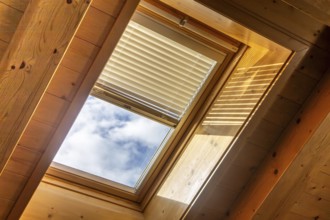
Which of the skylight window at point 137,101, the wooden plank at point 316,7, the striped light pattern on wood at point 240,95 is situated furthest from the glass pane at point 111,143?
the wooden plank at point 316,7

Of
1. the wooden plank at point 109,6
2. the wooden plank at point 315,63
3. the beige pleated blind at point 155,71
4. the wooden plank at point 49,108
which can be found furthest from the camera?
the beige pleated blind at point 155,71

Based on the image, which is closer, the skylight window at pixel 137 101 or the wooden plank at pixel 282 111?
the wooden plank at pixel 282 111

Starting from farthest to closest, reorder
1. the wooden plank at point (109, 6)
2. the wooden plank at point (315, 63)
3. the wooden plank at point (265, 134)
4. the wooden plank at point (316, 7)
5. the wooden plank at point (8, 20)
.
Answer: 1. the wooden plank at point (265, 134)
2. the wooden plank at point (315, 63)
3. the wooden plank at point (109, 6)
4. the wooden plank at point (8, 20)
5. the wooden plank at point (316, 7)

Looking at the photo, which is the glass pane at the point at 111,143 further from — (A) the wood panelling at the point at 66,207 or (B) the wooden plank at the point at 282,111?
(B) the wooden plank at the point at 282,111

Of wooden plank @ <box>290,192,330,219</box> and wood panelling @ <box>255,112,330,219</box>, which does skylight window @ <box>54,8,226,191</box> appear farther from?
wooden plank @ <box>290,192,330,219</box>

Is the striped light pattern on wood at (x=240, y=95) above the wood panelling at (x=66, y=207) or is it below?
above

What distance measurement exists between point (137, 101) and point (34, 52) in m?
0.80

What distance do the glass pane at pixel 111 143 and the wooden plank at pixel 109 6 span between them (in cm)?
70

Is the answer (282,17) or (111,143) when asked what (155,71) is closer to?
(111,143)

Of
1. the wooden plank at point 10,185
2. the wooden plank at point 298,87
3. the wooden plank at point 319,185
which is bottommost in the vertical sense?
the wooden plank at point 10,185

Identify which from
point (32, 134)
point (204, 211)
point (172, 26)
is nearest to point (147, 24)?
point (172, 26)

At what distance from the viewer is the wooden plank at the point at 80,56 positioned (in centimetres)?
150

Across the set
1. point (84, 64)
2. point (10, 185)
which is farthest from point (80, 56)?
point (10, 185)

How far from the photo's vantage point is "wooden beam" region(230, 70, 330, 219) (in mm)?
1674
